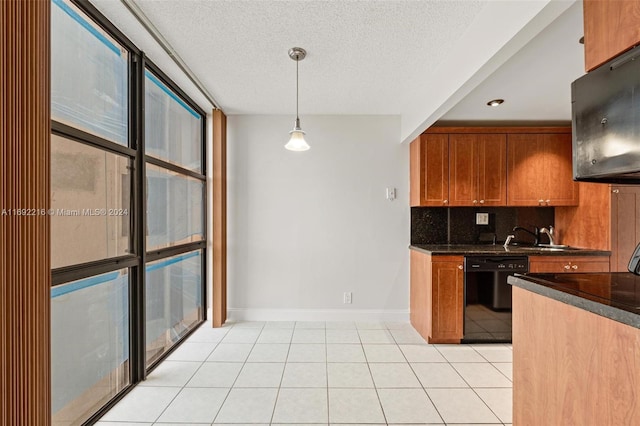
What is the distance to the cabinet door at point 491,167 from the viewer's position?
3.70m

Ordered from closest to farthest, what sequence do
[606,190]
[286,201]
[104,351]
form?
[104,351], [606,190], [286,201]

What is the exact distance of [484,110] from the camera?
3381mm

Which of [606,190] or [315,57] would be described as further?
[606,190]

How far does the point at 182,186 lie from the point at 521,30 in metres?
3.11

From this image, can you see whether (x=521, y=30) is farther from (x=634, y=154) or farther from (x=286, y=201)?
(x=286, y=201)

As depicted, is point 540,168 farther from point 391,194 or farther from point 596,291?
point 596,291

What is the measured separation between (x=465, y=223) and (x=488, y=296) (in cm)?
106

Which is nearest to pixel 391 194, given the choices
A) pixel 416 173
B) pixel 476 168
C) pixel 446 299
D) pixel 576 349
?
pixel 416 173

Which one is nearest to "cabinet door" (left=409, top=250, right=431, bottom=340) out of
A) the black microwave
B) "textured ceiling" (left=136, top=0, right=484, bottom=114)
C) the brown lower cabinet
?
the brown lower cabinet

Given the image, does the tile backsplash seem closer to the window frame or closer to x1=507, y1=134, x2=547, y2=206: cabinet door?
x1=507, y1=134, x2=547, y2=206: cabinet door

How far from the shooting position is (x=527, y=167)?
370 centimetres

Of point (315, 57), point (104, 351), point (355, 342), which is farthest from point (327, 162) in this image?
point (104, 351)

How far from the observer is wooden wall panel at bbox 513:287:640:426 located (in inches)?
40.5

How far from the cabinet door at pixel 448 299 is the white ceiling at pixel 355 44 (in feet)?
4.72
